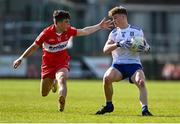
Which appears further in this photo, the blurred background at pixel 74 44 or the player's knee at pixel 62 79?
the blurred background at pixel 74 44

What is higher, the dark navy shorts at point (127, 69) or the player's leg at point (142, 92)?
the dark navy shorts at point (127, 69)

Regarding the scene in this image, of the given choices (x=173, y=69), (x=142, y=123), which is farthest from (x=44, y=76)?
(x=173, y=69)

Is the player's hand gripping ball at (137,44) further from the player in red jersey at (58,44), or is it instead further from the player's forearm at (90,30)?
the player's forearm at (90,30)

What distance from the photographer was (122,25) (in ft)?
51.4

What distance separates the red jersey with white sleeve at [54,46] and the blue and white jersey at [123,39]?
1285 mm

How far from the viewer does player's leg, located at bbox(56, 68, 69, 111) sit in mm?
15761

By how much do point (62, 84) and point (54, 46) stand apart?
0.98m

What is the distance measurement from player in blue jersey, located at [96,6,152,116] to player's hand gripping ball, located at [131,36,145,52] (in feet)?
0.22

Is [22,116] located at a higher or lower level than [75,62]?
higher

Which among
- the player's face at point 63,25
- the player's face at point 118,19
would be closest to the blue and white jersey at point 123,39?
the player's face at point 118,19

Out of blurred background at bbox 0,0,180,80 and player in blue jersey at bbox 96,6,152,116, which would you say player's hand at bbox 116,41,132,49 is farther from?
blurred background at bbox 0,0,180,80

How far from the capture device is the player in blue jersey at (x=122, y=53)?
15438 mm

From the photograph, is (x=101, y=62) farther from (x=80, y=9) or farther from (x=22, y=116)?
(x=22, y=116)

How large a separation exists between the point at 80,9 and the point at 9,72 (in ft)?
54.7
